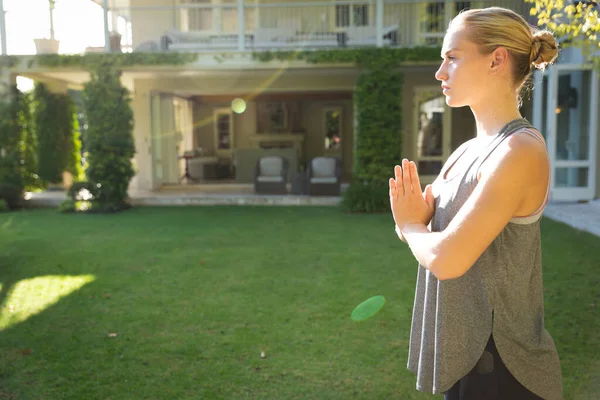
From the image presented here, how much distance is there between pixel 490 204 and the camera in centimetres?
100

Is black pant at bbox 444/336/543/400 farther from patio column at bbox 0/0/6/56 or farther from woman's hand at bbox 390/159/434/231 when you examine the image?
patio column at bbox 0/0/6/56

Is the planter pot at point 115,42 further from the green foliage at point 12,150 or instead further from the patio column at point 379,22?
the patio column at point 379,22

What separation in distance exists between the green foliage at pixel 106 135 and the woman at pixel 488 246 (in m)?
10.5

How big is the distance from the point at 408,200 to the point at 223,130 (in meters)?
18.3

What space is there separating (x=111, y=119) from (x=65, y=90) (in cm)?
403

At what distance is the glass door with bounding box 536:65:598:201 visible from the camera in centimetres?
970

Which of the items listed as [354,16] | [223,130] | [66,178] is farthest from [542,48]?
[223,130]

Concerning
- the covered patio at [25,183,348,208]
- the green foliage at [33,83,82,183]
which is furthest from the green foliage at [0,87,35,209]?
the green foliage at [33,83,82,183]

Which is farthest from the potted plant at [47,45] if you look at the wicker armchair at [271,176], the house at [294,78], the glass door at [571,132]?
the glass door at [571,132]

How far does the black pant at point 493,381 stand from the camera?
1.18 meters

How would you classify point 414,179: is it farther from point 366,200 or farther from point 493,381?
point 366,200

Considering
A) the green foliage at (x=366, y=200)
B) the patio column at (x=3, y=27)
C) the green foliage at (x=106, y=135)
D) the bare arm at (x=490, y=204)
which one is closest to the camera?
the bare arm at (x=490, y=204)

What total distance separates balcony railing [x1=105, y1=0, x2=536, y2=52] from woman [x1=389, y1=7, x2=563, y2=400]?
10304 millimetres

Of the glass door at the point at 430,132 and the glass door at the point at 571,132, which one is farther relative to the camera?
the glass door at the point at 430,132
